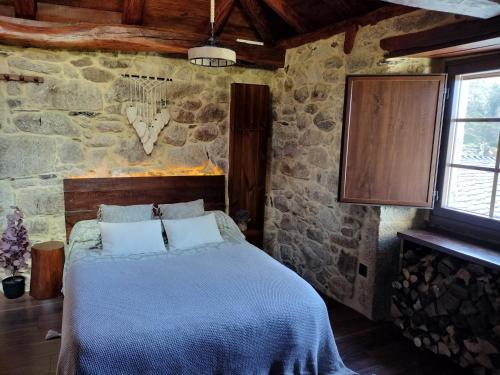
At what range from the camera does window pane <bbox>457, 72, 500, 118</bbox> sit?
2607 millimetres

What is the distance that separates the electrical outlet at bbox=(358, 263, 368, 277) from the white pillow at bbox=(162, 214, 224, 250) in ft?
4.11

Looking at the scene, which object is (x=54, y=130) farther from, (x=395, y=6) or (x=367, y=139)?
(x=395, y=6)

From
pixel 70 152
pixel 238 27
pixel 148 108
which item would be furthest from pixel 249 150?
pixel 70 152

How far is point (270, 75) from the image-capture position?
436 centimetres

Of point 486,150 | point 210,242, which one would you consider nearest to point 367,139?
point 486,150

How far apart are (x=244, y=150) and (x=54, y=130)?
1.91m

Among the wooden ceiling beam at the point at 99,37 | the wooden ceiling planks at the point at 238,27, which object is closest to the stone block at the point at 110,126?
the wooden ceiling beam at the point at 99,37

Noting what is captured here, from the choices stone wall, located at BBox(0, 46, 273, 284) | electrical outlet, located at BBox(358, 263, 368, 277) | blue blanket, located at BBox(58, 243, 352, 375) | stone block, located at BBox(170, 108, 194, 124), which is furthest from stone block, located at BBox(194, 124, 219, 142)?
electrical outlet, located at BBox(358, 263, 368, 277)

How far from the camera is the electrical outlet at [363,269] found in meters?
3.24

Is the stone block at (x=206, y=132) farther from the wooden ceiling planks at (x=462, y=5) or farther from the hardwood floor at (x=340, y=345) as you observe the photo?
the wooden ceiling planks at (x=462, y=5)

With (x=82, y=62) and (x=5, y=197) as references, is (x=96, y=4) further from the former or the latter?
(x=5, y=197)

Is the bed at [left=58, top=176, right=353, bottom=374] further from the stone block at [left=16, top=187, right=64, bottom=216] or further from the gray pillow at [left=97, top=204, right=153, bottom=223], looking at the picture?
the stone block at [left=16, top=187, right=64, bottom=216]

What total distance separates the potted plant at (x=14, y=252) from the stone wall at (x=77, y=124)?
0.68ft

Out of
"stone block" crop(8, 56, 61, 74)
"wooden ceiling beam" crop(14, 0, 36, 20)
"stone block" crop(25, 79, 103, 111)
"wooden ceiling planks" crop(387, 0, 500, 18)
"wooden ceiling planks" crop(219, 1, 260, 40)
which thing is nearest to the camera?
"wooden ceiling planks" crop(387, 0, 500, 18)
